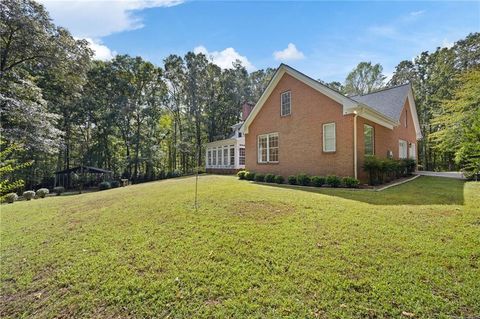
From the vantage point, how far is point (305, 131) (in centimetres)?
1326

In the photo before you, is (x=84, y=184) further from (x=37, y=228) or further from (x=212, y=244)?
(x=212, y=244)

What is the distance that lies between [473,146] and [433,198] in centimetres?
421

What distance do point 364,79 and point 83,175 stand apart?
1601 inches

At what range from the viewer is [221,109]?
116 ft

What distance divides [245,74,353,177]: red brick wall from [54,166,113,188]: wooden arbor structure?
20498 millimetres

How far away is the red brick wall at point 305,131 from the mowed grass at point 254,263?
527cm

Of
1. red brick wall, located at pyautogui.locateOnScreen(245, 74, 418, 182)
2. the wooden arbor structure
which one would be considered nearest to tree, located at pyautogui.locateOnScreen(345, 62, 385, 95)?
red brick wall, located at pyautogui.locateOnScreen(245, 74, 418, 182)

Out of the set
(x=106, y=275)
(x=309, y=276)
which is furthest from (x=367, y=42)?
(x=106, y=275)

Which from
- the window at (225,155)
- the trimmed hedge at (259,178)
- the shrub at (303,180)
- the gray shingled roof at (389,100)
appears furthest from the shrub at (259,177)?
the window at (225,155)

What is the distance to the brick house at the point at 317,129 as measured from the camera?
11.6m

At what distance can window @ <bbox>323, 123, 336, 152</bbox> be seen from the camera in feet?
39.8

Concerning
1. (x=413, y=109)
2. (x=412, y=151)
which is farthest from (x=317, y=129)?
(x=413, y=109)

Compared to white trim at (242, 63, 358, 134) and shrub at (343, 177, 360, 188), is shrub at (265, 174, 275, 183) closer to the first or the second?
shrub at (343, 177, 360, 188)

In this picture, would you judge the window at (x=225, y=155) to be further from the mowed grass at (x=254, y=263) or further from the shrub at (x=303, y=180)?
the mowed grass at (x=254, y=263)
